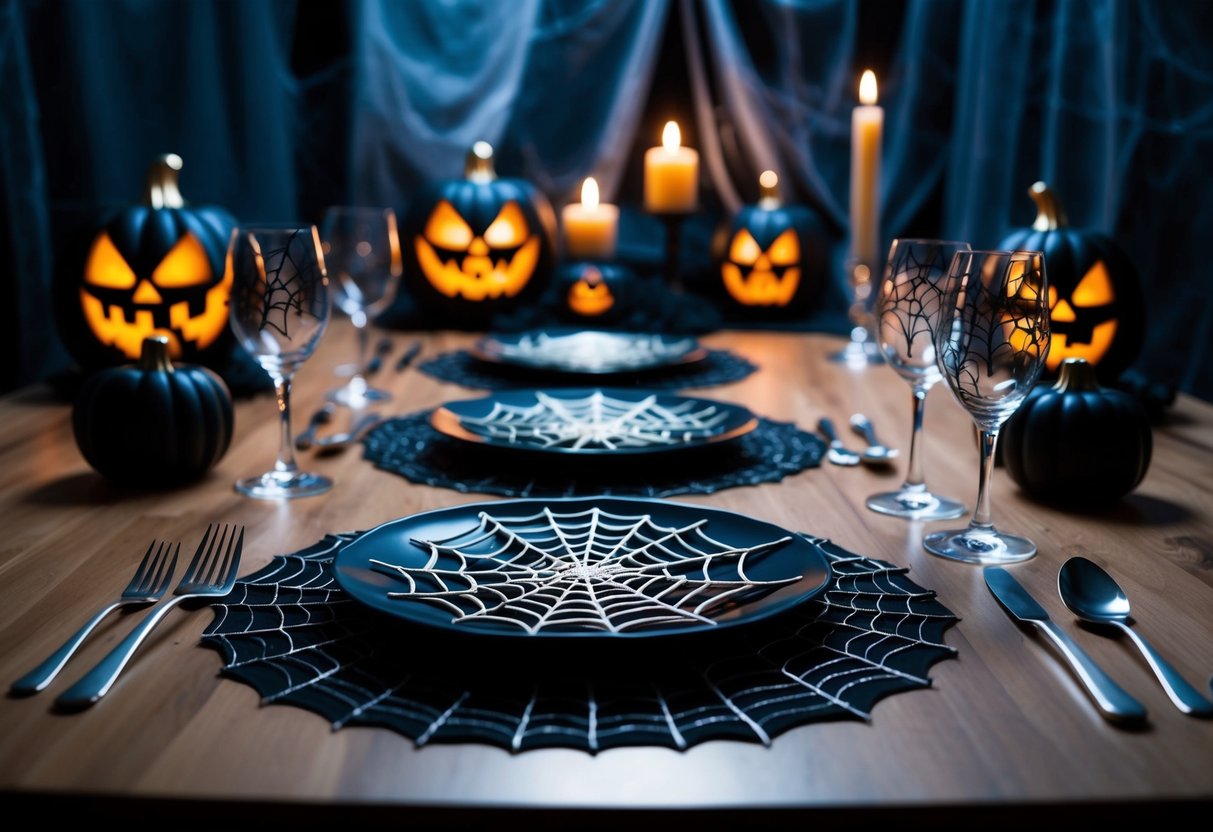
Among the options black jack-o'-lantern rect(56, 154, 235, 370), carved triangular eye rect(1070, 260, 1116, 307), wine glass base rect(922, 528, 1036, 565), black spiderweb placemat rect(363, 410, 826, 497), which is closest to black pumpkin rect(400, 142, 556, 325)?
black jack-o'-lantern rect(56, 154, 235, 370)

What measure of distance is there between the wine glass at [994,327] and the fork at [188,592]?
1.88ft

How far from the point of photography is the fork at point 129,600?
2.24 feet

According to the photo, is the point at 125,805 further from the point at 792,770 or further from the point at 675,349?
the point at 675,349

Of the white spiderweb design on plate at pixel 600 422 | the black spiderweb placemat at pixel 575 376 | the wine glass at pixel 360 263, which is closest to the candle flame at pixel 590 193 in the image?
the black spiderweb placemat at pixel 575 376

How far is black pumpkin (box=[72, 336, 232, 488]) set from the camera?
112 centimetres

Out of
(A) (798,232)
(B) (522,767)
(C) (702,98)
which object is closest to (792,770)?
(B) (522,767)

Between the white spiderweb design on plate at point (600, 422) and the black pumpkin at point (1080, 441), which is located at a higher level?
the black pumpkin at point (1080, 441)

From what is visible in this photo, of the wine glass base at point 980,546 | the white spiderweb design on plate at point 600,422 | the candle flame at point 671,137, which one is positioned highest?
the candle flame at point 671,137

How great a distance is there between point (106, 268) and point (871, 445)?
42.5 inches

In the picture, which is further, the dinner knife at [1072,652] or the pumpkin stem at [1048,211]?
the pumpkin stem at [1048,211]

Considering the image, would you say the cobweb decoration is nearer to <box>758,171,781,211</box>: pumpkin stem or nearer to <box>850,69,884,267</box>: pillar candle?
<box>850,69,884,267</box>: pillar candle

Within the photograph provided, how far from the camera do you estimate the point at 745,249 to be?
2.34m

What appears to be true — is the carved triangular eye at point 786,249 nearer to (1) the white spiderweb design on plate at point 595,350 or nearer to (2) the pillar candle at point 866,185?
(2) the pillar candle at point 866,185

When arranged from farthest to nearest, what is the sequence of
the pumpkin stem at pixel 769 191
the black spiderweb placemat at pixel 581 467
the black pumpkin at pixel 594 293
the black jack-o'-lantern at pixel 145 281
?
1. the pumpkin stem at pixel 769 191
2. the black pumpkin at pixel 594 293
3. the black jack-o'-lantern at pixel 145 281
4. the black spiderweb placemat at pixel 581 467
